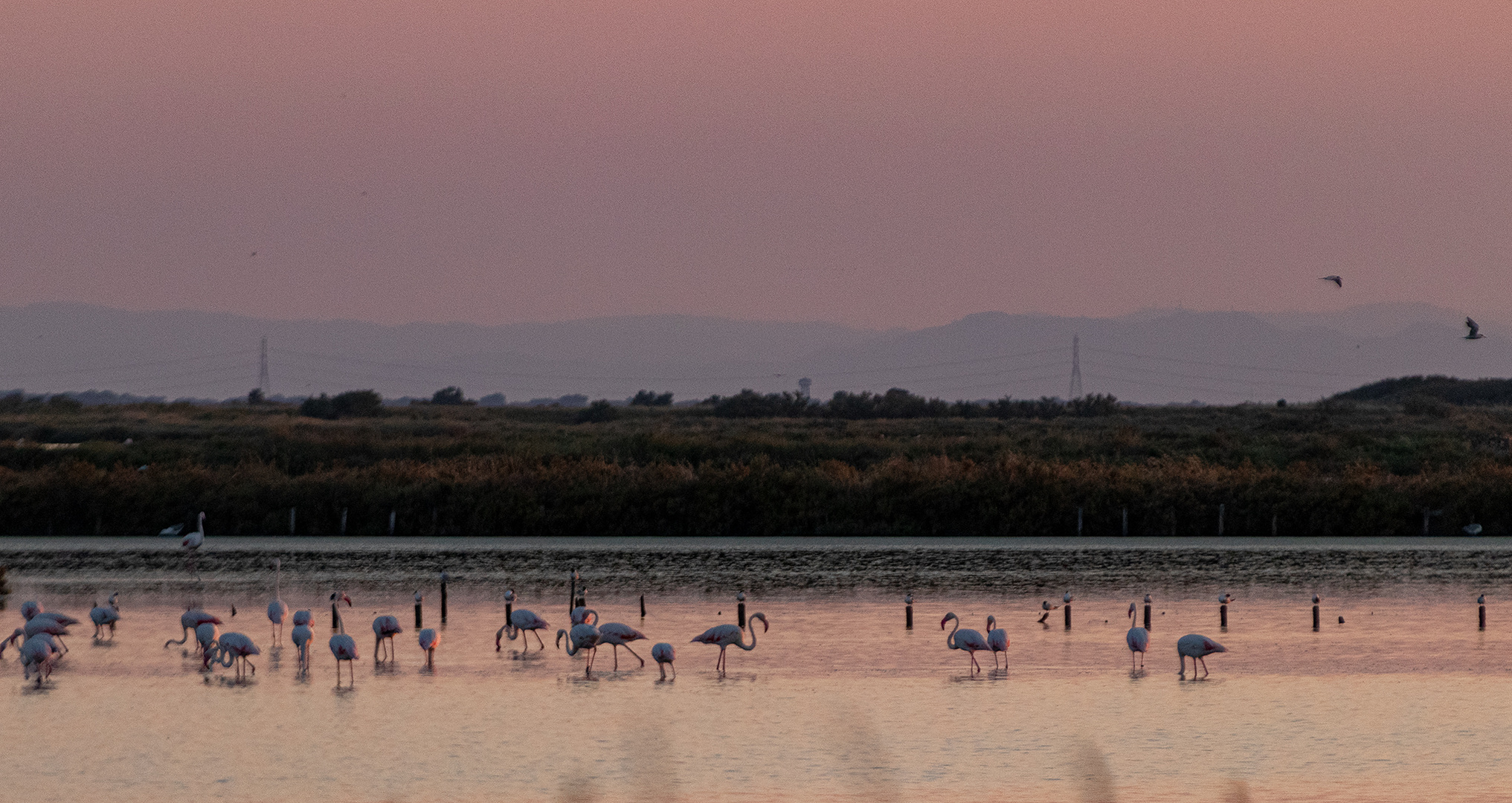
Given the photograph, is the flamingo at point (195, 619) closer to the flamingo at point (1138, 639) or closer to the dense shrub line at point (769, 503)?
the flamingo at point (1138, 639)

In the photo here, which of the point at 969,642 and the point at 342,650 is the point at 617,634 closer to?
the point at 342,650

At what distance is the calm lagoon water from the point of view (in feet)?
46.9

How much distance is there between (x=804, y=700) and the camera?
714 inches

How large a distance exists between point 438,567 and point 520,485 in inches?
304

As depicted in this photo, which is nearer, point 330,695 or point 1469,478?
point 330,695

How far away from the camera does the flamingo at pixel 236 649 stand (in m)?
19.5

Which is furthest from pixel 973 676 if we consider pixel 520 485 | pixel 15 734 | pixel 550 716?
pixel 520 485

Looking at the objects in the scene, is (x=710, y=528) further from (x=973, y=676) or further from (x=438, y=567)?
(x=973, y=676)

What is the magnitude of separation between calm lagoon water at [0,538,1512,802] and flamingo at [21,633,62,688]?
0.27m

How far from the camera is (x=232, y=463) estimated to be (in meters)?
51.6

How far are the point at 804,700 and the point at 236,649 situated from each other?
22.3 feet

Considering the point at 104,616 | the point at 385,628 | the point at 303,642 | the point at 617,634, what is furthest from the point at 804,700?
the point at 104,616

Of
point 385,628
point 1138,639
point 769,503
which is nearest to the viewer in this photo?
point 1138,639

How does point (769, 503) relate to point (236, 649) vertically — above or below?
above
